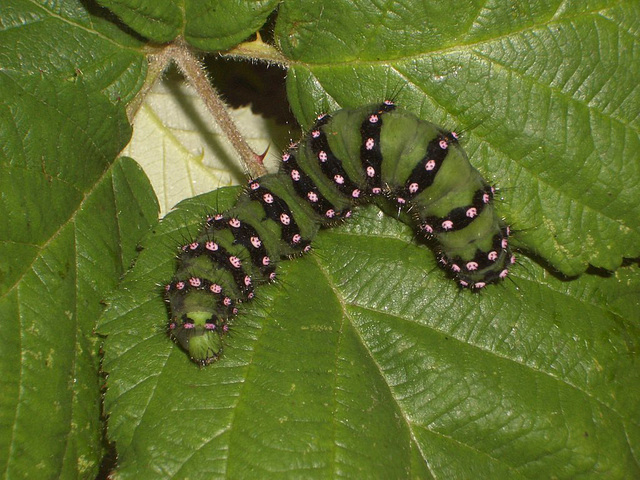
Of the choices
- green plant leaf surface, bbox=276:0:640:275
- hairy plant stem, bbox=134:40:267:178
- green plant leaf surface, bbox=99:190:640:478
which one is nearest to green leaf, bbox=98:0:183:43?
hairy plant stem, bbox=134:40:267:178

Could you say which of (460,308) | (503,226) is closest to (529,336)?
(460,308)

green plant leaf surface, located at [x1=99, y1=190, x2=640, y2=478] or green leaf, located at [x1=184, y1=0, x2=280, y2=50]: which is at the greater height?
green leaf, located at [x1=184, y1=0, x2=280, y2=50]

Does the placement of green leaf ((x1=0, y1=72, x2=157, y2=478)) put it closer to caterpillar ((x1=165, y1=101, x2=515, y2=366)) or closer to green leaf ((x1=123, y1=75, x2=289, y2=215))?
caterpillar ((x1=165, y1=101, x2=515, y2=366))

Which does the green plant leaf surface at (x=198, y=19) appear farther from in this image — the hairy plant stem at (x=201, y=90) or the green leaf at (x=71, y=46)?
the green leaf at (x=71, y=46)

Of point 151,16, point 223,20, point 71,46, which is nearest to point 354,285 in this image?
point 223,20

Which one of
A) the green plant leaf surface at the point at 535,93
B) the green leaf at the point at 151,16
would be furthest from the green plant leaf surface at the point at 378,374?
the green leaf at the point at 151,16

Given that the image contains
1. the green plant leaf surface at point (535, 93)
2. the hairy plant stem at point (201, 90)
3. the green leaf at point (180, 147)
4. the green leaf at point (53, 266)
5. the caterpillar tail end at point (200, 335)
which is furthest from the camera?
the green leaf at point (180, 147)

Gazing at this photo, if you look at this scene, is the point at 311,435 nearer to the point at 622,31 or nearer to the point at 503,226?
the point at 503,226
